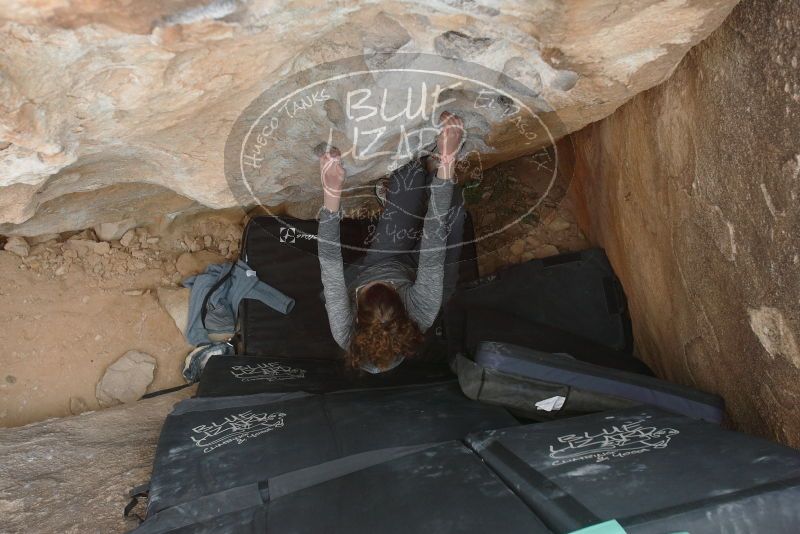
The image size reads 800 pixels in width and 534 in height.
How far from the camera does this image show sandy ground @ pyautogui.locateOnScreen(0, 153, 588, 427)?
2.42 m

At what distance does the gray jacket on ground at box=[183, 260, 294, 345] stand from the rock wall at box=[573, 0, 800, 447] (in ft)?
4.91

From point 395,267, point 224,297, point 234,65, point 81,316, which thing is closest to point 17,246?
point 81,316

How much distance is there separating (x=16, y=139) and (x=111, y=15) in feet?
1.26

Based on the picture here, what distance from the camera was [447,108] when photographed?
1723 millimetres

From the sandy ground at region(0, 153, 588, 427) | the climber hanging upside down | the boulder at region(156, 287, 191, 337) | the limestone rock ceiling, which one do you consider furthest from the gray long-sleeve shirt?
the boulder at region(156, 287, 191, 337)

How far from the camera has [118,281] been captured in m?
2.63

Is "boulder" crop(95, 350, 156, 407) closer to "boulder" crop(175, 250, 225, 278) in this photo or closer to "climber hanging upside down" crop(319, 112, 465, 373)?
"boulder" crop(175, 250, 225, 278)

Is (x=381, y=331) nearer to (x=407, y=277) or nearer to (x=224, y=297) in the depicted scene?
(x=407, y=277)

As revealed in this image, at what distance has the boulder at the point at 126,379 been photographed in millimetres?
2465

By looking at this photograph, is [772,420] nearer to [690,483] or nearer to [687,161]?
[690,483]

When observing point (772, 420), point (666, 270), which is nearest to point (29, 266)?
point (666, 270)

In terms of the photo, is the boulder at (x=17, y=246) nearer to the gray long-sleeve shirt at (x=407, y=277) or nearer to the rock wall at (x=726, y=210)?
the gray long-sleeve shirt at (x=407, y=277)

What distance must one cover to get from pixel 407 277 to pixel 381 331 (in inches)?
10.6

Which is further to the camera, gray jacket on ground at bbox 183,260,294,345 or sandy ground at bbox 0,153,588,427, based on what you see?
gray jacket on ground at bbox 183,260,294,345
